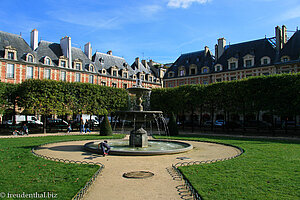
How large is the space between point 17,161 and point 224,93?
2293cm

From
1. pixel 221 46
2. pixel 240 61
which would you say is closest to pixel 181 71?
pixel 221 46

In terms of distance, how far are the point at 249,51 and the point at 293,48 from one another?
730 cm

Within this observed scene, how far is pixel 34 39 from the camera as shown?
3962cm

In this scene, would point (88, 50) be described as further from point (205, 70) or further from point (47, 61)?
point (205, 70)

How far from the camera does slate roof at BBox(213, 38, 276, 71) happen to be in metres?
39.2

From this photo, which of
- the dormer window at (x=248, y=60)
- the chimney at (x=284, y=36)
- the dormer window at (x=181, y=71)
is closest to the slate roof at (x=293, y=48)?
the chimney at (x=284, y=36)

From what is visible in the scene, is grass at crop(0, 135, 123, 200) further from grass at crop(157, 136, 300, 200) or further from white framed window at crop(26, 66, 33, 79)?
white framed window at crop(26, 66, 33, 79)

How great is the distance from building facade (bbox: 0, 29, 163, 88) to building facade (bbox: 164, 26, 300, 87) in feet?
31.5

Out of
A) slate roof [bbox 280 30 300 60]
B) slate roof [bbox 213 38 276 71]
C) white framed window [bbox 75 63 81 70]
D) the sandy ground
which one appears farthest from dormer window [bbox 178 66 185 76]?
the sandy ground

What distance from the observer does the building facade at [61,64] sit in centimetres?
3538

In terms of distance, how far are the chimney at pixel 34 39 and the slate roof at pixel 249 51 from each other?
33.9 metres

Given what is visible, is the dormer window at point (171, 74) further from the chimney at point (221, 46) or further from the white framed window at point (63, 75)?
the white framed window at point (63, 75)

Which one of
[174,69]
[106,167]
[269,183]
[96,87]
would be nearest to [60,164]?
[106,167]

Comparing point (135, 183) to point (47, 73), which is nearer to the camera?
point (135, 183)
